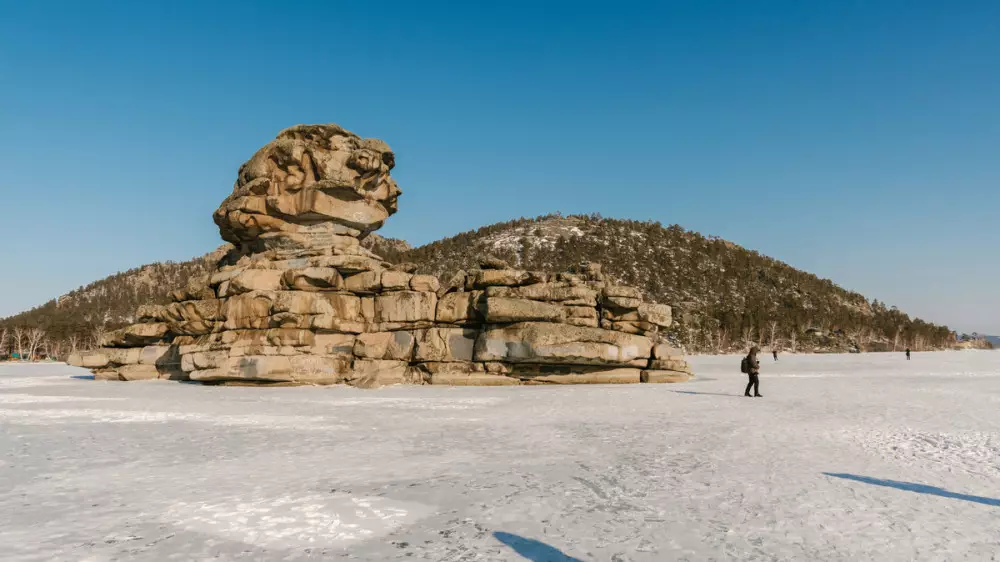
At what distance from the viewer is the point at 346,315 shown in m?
28.4

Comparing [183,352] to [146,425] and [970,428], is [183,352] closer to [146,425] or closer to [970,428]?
[146,425]

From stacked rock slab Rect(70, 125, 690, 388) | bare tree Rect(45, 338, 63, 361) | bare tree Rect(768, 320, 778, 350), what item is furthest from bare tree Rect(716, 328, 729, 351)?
bare tree Rect(45, 338, 63, 361)

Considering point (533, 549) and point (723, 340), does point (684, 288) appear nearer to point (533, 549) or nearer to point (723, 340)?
point (723, 340)

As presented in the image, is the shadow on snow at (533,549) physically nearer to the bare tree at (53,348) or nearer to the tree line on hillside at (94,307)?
the tree line on hillside at (94,307)

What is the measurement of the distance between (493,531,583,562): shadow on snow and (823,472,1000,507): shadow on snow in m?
5.13

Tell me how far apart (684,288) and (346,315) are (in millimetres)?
98717

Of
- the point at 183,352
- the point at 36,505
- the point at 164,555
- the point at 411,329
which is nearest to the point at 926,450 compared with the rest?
the point at 164,555

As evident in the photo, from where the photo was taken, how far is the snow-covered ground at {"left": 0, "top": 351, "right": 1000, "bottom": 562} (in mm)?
5859

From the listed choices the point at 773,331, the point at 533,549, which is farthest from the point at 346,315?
the point at 773,331

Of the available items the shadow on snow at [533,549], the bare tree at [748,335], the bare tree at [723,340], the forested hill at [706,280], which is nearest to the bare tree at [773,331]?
the forested hill at [706,280]

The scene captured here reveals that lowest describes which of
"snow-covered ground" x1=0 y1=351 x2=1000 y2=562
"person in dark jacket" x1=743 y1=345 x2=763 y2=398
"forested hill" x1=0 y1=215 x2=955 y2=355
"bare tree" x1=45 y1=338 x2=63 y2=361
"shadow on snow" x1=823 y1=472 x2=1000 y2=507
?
"bare tree" x1=45 y1=338 x2=63 y2=361

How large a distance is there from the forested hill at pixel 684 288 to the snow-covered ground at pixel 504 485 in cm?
8272

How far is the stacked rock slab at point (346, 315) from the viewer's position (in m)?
26.6

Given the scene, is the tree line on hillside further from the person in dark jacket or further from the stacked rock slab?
the person in dark jacket
